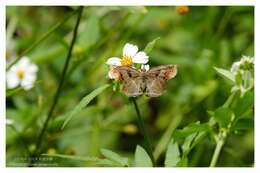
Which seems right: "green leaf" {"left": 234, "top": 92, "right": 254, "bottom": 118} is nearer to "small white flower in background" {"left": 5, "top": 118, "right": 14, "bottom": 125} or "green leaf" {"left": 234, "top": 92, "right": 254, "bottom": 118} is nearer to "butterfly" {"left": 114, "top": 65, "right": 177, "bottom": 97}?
"butterfly" {"left": 114, "top": 65, "right": 177, "bottom": 97}

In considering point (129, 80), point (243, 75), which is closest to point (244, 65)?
point (243, 75)


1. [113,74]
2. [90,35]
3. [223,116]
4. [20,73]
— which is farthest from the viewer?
[20,73]

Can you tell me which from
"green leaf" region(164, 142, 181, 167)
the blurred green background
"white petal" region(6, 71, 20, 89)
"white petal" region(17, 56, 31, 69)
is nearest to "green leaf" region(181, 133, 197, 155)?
"green leaf" region(164, 142, 181, 167)

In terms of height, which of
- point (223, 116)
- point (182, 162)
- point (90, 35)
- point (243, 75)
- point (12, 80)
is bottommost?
point (182, 162)

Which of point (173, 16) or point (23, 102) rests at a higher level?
point (173, 16)

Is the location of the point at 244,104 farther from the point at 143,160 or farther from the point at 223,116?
the point at 143,160
